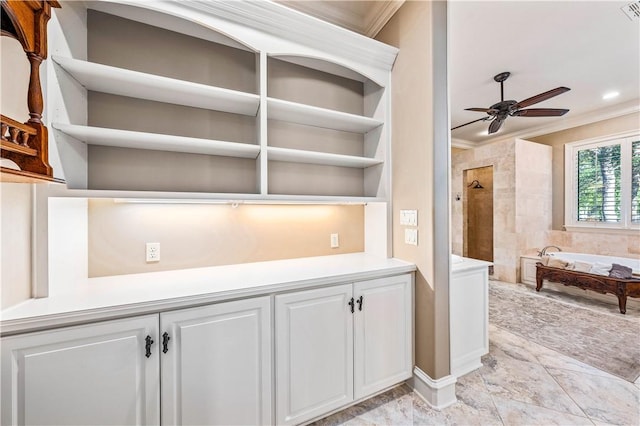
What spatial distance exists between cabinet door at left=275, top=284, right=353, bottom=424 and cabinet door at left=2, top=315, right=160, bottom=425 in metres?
0.61

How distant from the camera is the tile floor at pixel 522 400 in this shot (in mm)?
1641

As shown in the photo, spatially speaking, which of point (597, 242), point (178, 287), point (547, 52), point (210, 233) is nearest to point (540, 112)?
point (547, 52)

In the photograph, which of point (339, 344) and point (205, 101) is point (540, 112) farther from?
point (205, 101)

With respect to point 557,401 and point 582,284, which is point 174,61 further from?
point 582,284

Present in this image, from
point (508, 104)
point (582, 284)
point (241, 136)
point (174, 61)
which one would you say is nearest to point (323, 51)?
point (241, 136)

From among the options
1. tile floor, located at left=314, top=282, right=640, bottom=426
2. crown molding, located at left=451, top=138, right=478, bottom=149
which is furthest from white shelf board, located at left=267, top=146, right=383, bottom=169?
crown molding, located at left=451, top=138, right=478, bottom=149

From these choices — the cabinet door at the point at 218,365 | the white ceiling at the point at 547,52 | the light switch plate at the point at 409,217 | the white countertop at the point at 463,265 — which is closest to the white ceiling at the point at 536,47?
the white ceiling at the point at 547,52

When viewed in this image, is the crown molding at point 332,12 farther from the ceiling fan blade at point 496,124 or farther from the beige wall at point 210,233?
the ceiling fan blade at point 496,124

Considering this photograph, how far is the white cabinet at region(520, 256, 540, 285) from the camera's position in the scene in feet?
14.8

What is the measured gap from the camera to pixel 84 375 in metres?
1.10

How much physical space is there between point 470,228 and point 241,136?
19.1 ft

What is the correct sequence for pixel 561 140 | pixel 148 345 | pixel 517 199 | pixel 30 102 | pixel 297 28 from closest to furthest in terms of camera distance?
pixel 30 102
pixel 148 345
pixel 297 28
pixel 517 199
pixel 561 140

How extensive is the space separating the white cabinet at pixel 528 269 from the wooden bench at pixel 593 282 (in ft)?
0.98

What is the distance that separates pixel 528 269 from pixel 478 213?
1.65 meters
